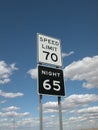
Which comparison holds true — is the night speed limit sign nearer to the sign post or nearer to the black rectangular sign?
the sign post

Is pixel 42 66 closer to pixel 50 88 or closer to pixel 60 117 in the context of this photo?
pixel 50 88

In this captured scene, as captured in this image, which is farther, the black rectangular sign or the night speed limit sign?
the night speed limit sign

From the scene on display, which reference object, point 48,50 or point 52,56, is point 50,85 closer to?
point 52,56

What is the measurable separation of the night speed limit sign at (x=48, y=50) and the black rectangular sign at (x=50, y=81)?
0.34 meters

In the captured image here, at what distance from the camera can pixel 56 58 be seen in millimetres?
12125

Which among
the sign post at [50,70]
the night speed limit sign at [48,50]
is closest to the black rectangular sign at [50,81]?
the sign post at [50,70]

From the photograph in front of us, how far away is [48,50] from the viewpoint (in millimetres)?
11891

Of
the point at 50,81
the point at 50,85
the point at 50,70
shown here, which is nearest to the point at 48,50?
the point at 50,70

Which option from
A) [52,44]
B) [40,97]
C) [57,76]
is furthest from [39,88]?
[52,44]

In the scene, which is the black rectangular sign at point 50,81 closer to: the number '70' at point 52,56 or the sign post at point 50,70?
the sign post at point 50,70

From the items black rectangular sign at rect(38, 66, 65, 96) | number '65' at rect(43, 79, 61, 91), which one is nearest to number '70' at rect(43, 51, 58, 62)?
black rectangular sign at rect(38, 66, 65, 96)

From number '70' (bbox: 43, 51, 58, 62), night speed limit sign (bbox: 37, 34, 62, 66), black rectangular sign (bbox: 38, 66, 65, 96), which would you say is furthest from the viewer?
number '70' (bbox: 43, 51, 58, 62)

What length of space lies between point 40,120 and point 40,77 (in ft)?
5.43

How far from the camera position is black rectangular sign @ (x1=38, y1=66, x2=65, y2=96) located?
1118 centimetres
